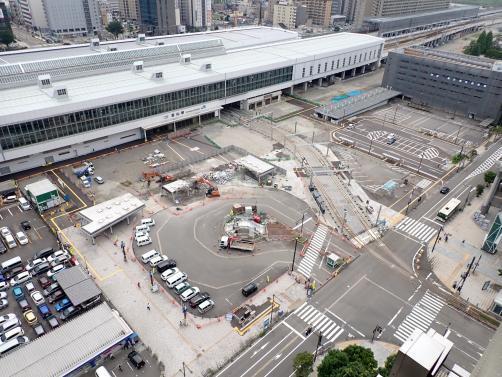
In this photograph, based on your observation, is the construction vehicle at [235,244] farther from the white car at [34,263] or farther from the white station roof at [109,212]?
the white car at [34,263]

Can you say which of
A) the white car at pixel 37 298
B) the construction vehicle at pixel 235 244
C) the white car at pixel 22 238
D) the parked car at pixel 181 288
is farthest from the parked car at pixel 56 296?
the construction vehicle at pixel 235 244

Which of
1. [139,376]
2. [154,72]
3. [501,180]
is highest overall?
[154,72]

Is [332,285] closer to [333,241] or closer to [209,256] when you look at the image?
[333,241]

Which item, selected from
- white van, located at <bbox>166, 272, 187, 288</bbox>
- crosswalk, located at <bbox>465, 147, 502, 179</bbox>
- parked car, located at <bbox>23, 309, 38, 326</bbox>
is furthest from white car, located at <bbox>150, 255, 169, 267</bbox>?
crosswalk, located at <bbox>465, 147, 502, 179</bbox>

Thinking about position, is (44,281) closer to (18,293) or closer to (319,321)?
(18,293)

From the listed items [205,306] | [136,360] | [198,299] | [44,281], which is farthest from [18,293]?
[205,306]

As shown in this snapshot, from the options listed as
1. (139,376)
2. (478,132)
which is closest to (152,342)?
(139,376)

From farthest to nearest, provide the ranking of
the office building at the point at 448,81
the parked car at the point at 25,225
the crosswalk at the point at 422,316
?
the office building at the point at 448,81
the parked car at the point at 25,225
the crosswalk at the point at 422,316
